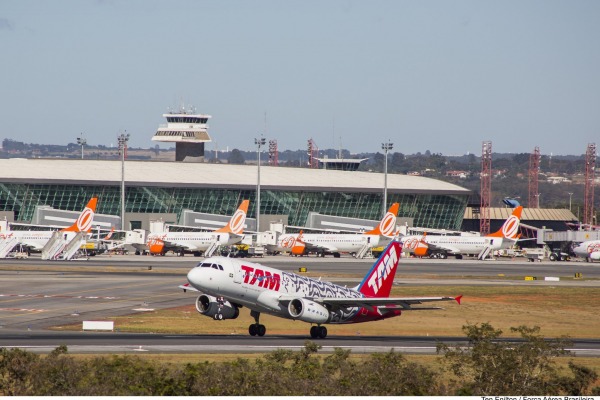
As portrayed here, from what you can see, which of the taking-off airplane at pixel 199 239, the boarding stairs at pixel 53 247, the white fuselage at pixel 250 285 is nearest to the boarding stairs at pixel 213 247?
the taking-off airplane at pixel 199 239

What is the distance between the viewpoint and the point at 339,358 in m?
37.8

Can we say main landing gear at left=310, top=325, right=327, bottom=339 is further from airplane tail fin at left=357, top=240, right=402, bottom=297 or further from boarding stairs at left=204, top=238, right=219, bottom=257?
boarding stairs at left=204, top=238, right=219, bottom=257

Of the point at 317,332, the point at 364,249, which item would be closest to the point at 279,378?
the point at 317,332

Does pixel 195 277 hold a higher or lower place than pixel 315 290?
higher

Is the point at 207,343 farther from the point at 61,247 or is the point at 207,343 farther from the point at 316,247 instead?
the point at 316,247

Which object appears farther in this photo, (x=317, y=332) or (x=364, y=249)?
(x=364, y=249)

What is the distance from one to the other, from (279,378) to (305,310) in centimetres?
2118

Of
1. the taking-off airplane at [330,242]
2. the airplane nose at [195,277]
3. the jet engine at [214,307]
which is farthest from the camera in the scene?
the taking-off airplane at [330,242]

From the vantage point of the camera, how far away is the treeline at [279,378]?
32812mm

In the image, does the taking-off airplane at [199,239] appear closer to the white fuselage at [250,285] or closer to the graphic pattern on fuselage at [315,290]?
the graphic pattern on fuselage at [315,290]

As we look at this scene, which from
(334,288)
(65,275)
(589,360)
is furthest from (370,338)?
(65,275)

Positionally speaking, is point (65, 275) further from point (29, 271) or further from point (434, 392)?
point (434, 392)

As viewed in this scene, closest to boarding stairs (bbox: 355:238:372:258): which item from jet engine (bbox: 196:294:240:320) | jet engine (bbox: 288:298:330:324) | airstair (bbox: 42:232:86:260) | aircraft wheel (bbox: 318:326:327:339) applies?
airstair (bbox: 42:232:86:260)

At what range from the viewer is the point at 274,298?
2186 inches
